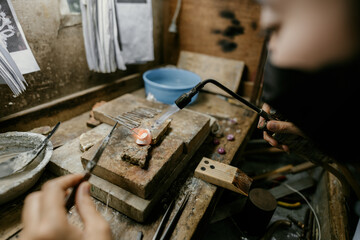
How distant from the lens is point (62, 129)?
179 centimetres

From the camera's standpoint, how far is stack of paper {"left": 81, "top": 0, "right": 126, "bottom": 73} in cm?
168

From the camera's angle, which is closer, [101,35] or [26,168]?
[26,168]

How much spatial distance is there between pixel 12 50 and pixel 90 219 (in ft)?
4.71

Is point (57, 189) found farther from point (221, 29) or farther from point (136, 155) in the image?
point (221, 29)

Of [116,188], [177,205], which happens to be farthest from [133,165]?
[177,205]

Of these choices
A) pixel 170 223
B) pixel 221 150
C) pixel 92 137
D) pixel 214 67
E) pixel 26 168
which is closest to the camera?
pixel 170 223

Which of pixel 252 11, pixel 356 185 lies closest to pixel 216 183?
pixel 356 185

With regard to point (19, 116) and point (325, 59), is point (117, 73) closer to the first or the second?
point (19, 116)

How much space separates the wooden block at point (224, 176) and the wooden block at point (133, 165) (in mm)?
209

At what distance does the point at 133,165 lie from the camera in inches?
46.0

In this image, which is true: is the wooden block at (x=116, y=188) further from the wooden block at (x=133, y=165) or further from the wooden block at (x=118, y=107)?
the wooden block at (x=118, y=107)

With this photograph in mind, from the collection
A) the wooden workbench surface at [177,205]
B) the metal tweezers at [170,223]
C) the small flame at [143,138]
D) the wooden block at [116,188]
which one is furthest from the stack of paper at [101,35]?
the metal tweezers at [170,223]

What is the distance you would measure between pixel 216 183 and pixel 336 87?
1.02 metres

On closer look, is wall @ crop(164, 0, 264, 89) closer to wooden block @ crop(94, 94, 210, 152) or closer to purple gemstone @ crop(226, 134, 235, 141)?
purple gemstone @ crop(226, 134, 235, 141)
